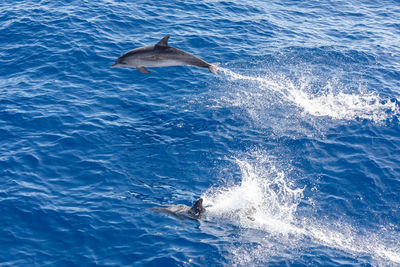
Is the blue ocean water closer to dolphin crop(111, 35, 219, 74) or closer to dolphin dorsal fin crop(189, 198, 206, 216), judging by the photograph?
dolphin dorsal fin crop(189, 198, 206, 216)

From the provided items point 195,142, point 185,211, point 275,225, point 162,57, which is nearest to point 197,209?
point 185,211

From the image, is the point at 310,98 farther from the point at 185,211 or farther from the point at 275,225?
the point at 185,211

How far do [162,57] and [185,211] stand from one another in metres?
6.63

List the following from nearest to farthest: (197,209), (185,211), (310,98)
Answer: (197,209) < (185,211) < (310,98)

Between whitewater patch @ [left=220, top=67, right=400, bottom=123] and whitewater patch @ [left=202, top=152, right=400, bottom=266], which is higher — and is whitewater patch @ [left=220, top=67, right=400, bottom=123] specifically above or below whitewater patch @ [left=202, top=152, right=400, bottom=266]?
above

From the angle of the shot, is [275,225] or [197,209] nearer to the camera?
[197,209]

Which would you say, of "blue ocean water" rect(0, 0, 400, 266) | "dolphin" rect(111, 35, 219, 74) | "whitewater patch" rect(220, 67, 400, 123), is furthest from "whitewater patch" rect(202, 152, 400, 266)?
"dolphin" rect(111, 35, 219, 74)

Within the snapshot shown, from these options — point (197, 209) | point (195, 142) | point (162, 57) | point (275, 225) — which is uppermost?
point (162, 57)

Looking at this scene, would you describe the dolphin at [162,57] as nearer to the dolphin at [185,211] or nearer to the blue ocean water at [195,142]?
the dolphin at [185,211]

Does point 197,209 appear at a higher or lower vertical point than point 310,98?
lower

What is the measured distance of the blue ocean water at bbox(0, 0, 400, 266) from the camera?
16734 mm

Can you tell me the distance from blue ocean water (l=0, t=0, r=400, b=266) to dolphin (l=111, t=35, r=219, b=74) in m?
6.06

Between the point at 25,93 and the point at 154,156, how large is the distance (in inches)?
358

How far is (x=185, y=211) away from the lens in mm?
18125
